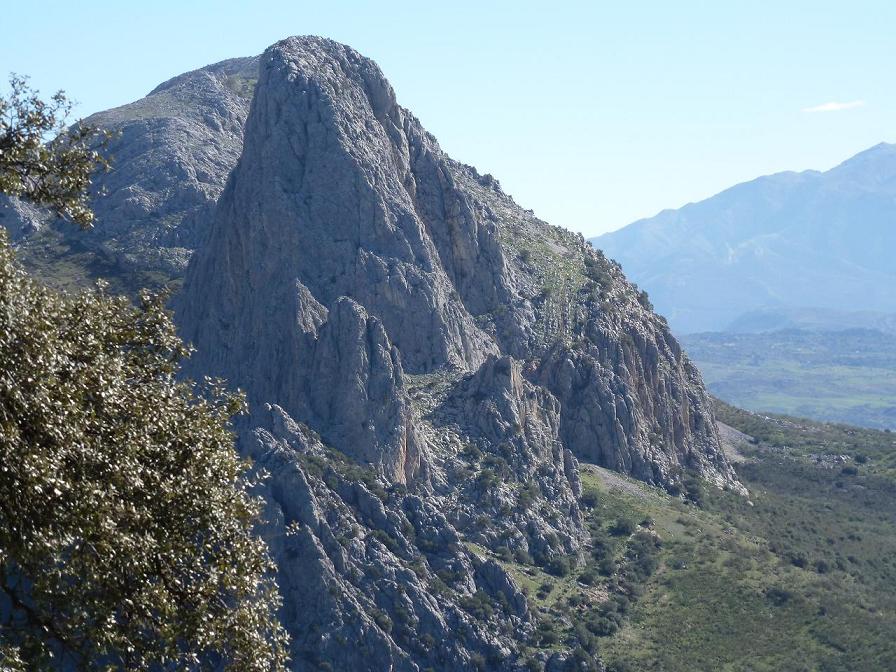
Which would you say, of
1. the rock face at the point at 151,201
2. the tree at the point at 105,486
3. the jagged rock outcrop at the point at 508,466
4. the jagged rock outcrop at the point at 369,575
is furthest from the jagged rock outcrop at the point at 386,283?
the tree at the point at 105,486

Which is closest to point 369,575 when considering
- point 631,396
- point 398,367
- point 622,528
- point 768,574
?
point 398,367

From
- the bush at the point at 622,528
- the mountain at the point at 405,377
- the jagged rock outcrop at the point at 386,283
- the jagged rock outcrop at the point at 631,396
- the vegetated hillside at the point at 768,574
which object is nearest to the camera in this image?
the mountain at the point at 405,377

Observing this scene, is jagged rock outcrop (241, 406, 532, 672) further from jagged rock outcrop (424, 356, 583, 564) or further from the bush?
the bush

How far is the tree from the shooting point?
22609 millimetres

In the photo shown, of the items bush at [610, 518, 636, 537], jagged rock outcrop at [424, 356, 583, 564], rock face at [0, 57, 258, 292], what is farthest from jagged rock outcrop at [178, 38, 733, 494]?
rock face at [0, 57, 258, 292]

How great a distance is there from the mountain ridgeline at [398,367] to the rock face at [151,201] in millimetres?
650

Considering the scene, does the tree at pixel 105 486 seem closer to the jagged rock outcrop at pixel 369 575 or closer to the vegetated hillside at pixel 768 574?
the jagged rock outcrop at pixel 369 575

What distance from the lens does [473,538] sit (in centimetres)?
10744

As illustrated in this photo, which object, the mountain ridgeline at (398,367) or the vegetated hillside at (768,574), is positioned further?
the vegetated hillside at (768,574)

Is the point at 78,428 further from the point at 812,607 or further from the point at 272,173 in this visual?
the point at 272,173

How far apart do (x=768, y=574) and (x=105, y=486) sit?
100511 mm

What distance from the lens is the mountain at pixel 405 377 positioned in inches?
3772

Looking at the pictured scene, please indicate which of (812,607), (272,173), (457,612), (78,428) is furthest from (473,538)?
(78,428)

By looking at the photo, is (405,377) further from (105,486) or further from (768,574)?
(105,486)
